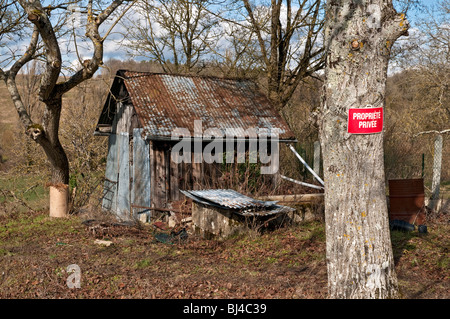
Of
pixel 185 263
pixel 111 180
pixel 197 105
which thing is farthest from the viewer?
pixel 111 180

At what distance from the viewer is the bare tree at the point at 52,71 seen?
1036 centimetres

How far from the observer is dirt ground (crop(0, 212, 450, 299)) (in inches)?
233

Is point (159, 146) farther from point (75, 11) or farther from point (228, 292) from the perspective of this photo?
point (228, 292)

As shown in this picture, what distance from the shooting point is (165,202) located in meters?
12.1

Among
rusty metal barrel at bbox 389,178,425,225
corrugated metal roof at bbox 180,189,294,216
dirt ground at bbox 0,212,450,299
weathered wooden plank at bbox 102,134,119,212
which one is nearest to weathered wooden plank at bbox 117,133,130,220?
weathered wooden plank at bbox 102,134,119,212

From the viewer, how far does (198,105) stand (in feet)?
43.3

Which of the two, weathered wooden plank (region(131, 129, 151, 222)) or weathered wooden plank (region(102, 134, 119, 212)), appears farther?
weathered wooden plank (region(102, 134, 119, 212))

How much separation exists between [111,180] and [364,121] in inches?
476

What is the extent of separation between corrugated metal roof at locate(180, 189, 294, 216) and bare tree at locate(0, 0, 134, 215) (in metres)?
4.55

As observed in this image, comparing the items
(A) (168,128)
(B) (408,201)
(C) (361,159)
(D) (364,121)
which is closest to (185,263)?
(C) (361,159)

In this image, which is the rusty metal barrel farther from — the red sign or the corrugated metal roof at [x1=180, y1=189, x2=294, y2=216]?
the red sign

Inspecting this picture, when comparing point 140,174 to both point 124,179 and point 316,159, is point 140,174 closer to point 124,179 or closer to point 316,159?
point 124,179

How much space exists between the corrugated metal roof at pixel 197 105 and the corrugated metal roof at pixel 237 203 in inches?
110

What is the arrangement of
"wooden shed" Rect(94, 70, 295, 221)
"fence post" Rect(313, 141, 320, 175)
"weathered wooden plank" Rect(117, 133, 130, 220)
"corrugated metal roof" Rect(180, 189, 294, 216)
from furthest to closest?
"fence post" Rect(313, 141, 320, 175), "weathered wooden plank" Rect(117, 133, 130, 220), "wooden shed" Rect(94, 70, 295, 221), "corrugated metal roof" Rect(180, 189, 294, 216)
